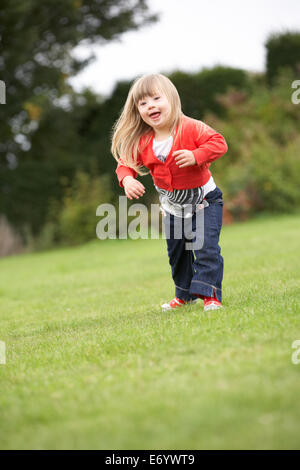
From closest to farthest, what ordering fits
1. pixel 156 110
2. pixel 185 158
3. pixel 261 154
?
pixel 185 158, pixel 156 110, pixel 261 154

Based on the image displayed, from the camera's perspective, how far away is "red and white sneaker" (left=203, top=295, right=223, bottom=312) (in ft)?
12.3

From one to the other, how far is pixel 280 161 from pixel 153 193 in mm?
3447

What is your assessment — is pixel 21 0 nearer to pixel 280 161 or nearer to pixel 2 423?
pixel 280 161

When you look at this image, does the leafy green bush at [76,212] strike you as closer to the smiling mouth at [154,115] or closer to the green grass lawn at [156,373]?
the green grass lawn at [156,373]

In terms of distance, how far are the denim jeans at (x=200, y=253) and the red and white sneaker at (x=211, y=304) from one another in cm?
5

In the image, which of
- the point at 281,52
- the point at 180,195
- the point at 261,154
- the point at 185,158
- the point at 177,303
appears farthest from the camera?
the point at 281,52

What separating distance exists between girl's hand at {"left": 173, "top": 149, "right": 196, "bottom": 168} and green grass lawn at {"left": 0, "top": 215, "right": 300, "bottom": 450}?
1.02 metres

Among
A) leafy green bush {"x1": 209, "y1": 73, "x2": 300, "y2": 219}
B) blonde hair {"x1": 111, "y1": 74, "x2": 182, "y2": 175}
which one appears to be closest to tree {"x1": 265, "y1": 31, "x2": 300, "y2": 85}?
leafy green bush {"x1": 209, "y1": 73, "x2": 300, "y2": 219}

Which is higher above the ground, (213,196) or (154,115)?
(154,115)

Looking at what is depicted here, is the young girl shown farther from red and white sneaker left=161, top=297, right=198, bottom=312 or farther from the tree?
the tree

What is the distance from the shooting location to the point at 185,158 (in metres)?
3.61

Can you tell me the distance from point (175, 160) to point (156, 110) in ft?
1.31

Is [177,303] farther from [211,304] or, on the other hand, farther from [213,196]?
[213,196]

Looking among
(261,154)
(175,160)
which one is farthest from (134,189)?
(261,154)
